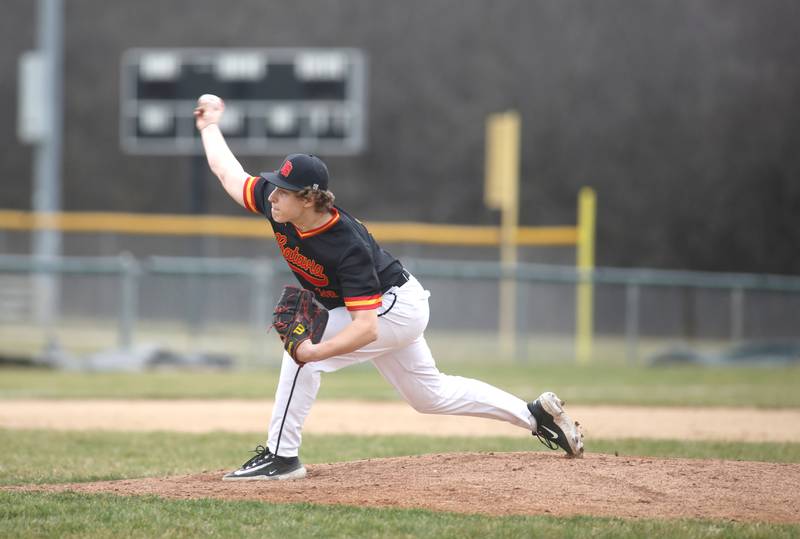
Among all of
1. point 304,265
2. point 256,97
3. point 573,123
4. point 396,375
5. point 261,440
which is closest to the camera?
point 304,265

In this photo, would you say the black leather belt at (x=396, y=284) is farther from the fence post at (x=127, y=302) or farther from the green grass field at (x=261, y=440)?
the fence post at (x=127, y=302)

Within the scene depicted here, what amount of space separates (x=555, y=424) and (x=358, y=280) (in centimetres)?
145

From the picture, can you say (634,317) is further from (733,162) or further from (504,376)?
(733,162)

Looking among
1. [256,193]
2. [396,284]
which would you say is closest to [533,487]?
[396,284]

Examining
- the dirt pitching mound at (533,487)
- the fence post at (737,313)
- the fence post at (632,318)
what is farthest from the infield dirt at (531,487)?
the fence post at (737,313)

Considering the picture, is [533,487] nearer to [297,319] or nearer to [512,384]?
[297,319]

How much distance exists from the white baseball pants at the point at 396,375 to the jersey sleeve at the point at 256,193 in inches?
24.2

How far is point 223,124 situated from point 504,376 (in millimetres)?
6936

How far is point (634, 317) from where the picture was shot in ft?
58.3

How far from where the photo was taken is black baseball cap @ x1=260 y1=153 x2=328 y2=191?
16.1 feet

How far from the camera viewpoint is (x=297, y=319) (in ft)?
16.5

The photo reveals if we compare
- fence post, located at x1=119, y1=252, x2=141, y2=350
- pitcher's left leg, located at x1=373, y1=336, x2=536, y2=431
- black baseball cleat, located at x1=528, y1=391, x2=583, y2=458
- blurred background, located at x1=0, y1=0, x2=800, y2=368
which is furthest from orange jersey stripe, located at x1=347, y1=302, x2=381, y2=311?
blurred background, located at x1=0, y1=0, x2=800, y2=368

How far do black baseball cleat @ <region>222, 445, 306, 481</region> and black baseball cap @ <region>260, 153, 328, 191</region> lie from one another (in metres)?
1.30

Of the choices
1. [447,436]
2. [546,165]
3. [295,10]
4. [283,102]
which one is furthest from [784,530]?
[295,10]
